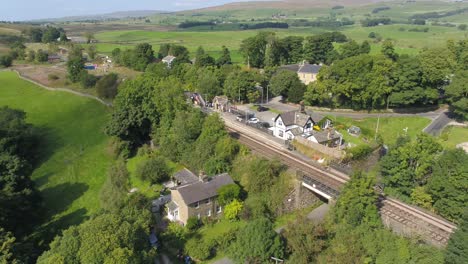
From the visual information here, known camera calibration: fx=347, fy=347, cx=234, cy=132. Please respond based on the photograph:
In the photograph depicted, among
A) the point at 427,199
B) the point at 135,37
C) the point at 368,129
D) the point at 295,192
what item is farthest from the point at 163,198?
the point at 135,37

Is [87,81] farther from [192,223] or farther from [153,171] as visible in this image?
[192,223]

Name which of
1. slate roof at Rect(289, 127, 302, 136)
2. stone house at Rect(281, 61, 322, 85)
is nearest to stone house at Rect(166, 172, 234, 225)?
slate roof at Rect(289, 127, 302, 136)

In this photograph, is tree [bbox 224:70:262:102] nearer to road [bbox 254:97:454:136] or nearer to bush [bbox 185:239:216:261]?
road [bbox 254:97:454:136]

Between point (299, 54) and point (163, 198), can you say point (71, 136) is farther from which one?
point (299, 54)

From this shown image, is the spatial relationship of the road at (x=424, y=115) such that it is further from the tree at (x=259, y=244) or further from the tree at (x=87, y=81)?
the tree at (x=87, y=81)

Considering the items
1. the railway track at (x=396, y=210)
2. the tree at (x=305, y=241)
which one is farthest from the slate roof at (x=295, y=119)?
the tree at (x=305, y=241)
